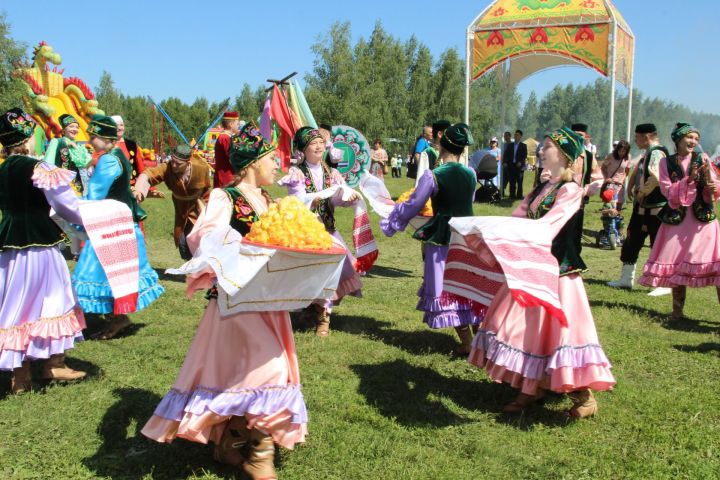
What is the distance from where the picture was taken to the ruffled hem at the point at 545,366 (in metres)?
4.04

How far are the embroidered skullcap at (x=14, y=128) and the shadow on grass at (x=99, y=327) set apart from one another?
2.24 metres

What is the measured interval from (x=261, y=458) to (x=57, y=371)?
8.01ft

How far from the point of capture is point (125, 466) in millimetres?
3678

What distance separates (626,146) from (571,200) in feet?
26.3

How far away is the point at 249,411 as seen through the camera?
10.6 feet

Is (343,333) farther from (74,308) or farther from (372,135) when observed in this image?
(372,135)

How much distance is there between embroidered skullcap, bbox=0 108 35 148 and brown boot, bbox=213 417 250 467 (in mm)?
2710

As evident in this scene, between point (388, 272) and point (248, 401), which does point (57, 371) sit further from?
point (388, 272)

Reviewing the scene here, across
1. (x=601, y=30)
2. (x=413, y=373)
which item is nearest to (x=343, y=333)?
(x=413, y=373)

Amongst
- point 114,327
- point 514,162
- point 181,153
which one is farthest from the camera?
point 514,162

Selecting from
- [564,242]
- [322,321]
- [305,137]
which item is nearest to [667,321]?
[564,242]

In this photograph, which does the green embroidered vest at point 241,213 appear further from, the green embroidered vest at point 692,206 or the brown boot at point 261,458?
the green embroidered vest at point 692,206

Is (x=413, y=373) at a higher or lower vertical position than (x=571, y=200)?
lower

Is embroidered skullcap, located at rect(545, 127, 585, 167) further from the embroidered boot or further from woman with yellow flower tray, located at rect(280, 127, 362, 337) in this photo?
the embroidered boot
